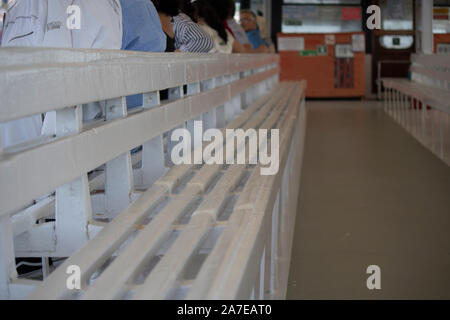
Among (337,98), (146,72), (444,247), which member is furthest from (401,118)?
(146,72)

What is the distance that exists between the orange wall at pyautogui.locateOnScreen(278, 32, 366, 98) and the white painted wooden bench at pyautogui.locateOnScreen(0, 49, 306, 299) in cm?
1074

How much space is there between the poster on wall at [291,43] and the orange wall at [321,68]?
6cm

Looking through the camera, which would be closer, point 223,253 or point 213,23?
point 223,253

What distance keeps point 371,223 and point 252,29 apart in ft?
20.3

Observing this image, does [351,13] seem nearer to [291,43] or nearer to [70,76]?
[291,43]

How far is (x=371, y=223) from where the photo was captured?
135 inches

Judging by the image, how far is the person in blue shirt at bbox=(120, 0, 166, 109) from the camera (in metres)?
2.86

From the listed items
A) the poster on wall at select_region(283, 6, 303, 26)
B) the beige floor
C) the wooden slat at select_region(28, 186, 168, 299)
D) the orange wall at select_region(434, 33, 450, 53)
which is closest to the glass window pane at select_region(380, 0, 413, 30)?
the orange wall at select_region(434, 33, 450, 53)

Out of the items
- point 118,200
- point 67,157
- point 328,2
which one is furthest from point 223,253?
point 328,2

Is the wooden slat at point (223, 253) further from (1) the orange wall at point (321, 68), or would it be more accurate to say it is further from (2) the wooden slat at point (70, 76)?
(1) the orange wall at point (321, 68)

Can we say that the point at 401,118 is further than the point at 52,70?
Yes
